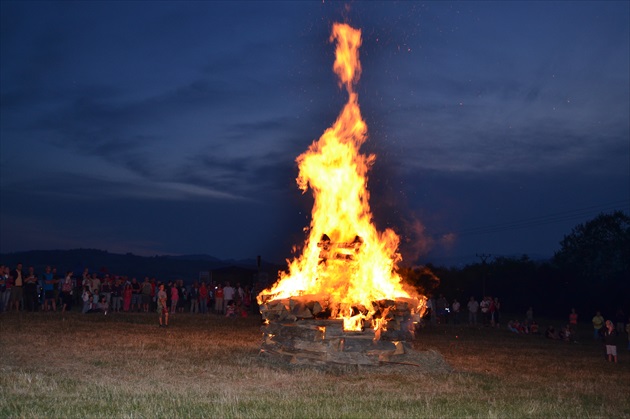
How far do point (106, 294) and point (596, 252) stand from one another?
48327 mm

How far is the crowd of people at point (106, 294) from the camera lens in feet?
81.5

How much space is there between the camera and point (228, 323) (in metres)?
25.0

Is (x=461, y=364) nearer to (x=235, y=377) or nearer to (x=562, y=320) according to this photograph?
(x=235, y=377)

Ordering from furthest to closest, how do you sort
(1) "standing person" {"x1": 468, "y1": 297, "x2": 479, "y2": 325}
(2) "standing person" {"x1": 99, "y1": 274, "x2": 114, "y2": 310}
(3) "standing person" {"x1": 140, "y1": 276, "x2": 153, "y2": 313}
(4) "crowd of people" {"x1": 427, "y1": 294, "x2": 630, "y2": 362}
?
(1) "standing person" {"x1": 468, "y1": 297, "x2": 479, "y2": 325} < (3) "standing person" {"x1": 140, "y1": 276, "x2": 153, "y2": 313} < (4) "crowd of people" {"x1": 427, "y1": 294, "x2": 630, "y2": 362} < (2) "standing person" {"x1": 99, "y1": 274, "x2": 114, "y2": 310}

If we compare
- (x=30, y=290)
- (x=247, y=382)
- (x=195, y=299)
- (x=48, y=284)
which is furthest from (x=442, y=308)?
(x=247, y=382)

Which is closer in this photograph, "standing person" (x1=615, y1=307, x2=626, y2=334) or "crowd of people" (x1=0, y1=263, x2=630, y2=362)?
"crowd of people" (x1=0, y1=263, x2=630, y2=362)

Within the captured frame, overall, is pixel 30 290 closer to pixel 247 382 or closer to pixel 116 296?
pixel 116 296

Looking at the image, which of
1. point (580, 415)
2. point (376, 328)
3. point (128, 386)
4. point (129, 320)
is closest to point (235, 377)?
point (128, 386)

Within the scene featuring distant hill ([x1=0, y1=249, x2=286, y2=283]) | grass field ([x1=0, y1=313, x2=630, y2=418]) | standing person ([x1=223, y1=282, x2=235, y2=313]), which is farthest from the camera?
distant hill ([x1=0, y1=249, x2=286, y2=283])

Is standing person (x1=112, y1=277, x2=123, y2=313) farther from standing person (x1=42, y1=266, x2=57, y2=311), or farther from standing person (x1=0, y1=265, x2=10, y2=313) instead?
standing person (x1=0, y1=265, x2=10, y2=313)

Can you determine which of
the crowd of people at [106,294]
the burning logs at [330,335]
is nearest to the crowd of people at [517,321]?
the crowd of people at [106,294]

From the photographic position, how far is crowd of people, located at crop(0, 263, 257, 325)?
24.8 metres

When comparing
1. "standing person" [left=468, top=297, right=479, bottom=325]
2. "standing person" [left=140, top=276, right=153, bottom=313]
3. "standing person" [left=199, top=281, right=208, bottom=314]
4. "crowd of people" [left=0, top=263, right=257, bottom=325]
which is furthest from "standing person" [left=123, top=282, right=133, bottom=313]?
"standing person" [left=468, top=297, right=479, bottom=325]

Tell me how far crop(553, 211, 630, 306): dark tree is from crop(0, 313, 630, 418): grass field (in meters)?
33.1
